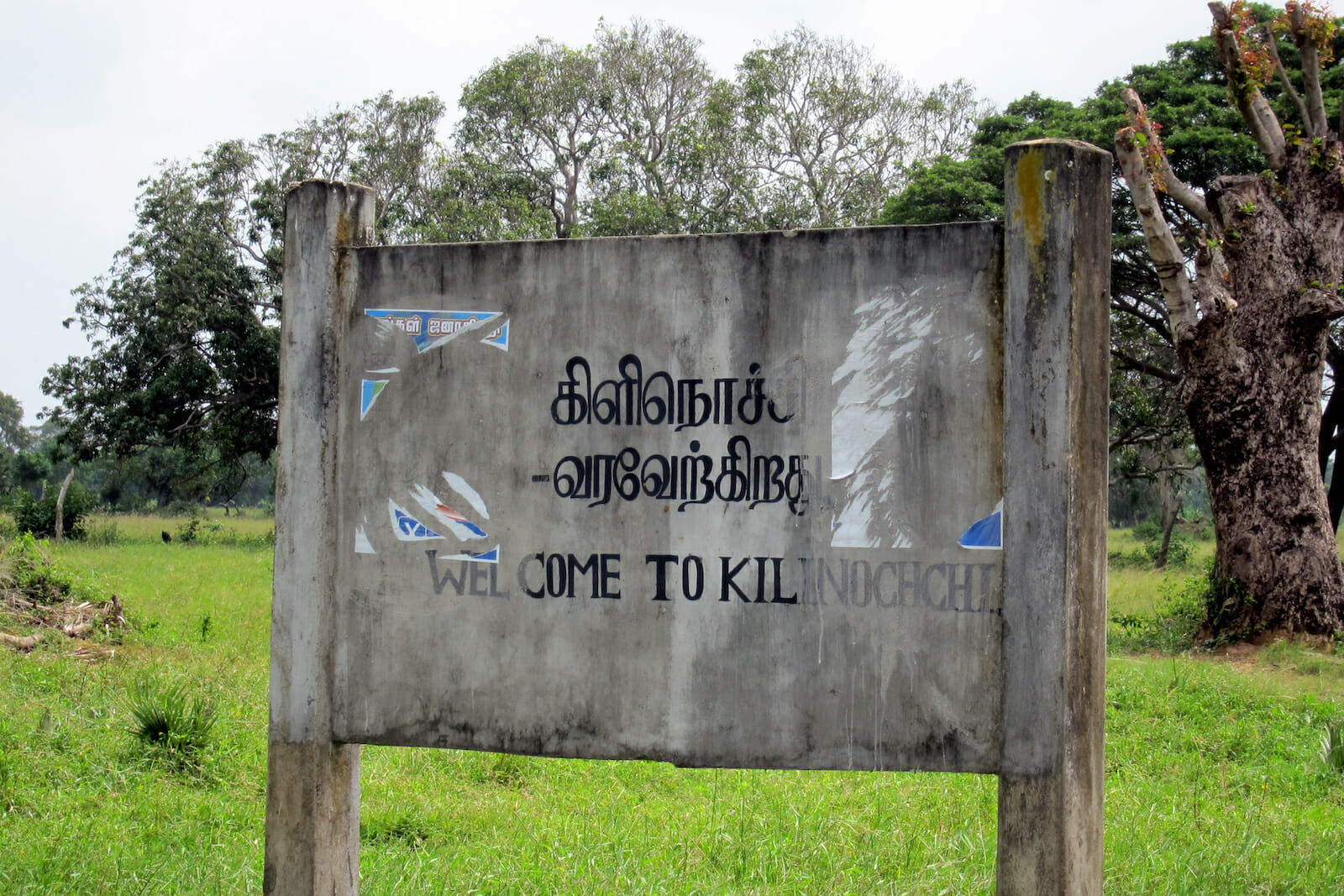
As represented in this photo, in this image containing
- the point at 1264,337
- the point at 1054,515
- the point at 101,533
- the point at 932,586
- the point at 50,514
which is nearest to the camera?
the point at 1054,515

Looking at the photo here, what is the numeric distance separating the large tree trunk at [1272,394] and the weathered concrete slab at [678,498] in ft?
24.6

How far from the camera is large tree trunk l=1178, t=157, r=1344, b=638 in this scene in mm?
9266

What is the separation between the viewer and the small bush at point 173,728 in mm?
5348

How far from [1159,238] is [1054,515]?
7.27m

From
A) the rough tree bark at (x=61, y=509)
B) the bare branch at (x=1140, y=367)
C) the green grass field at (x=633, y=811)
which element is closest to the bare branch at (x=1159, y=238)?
the green grass field at (x=633, y=811)

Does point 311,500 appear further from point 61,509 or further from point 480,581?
point 61,509

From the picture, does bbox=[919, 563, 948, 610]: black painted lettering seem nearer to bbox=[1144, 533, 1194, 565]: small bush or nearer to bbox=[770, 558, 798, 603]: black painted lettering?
bbox=[770, 558, 798, 603]: black painted lettering

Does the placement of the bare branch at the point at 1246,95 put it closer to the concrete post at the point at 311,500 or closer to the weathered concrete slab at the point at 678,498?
the weathered concrete slab at the point at 678,498

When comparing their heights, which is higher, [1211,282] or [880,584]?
[1211,282]

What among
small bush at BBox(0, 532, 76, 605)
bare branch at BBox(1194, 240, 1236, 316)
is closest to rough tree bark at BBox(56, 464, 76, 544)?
small bush at BBox(0, 532, 76, 605)

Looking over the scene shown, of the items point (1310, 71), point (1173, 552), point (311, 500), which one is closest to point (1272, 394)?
point (1310, 71)

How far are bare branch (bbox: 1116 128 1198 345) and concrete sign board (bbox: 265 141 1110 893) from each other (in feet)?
22.8

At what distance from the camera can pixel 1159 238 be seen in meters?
8.93

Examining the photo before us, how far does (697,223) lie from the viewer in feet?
67.4
